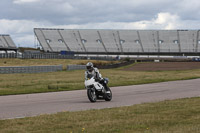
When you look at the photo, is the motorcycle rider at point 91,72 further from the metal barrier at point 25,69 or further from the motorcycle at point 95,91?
the metal barrier at point 25,69

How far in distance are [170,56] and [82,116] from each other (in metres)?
102

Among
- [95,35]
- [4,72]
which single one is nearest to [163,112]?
[4,72]

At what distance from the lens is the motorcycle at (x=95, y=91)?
1587cm

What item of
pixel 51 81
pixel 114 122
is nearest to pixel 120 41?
pixel 51 81

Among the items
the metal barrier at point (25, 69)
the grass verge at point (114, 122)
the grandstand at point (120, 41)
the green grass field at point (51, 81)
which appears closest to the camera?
the grass verge at point (114, 122)

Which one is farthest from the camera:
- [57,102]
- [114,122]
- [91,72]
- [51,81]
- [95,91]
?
[51,81]

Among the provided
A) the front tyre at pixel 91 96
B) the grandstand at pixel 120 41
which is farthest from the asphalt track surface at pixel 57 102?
the grandstand at pixel 120 41

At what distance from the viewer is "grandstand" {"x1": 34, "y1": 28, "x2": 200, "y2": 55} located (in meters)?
113

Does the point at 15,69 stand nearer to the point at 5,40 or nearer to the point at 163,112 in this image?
the point at 163,112

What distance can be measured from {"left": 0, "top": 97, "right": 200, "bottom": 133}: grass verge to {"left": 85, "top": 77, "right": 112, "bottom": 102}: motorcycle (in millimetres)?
4185

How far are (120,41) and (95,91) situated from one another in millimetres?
102211

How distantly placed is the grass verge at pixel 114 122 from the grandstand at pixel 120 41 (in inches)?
4018

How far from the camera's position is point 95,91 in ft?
54.6

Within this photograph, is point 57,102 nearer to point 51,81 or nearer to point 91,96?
point 91,96
